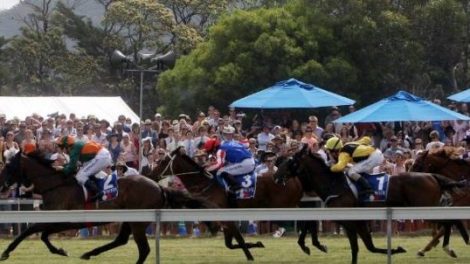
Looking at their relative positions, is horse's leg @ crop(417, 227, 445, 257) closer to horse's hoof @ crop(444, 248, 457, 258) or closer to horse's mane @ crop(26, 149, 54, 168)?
horse's hoof @ crop(444, 248, 457, 258)

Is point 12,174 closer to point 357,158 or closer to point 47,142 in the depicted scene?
point 47,142

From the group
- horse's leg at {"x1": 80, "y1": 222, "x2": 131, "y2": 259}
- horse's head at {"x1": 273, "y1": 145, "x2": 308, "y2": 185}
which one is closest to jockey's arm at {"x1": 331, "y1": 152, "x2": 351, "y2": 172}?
horse's head at {"x1": 273, "y1": 145, "x2": 308, "y2": 185}

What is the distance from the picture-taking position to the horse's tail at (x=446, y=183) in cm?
1766

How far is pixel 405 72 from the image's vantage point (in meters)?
40.0

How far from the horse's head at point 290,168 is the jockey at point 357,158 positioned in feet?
1.45

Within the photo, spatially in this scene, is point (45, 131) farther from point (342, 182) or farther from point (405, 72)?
point (405, 72)

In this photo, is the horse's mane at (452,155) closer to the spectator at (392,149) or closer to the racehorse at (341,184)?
the racehorse at (341,184)

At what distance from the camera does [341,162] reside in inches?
671

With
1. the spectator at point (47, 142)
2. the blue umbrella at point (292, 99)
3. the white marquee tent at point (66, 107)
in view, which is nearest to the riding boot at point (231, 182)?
the spectator at point (47, 142)

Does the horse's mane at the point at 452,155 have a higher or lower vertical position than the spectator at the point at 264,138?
higher

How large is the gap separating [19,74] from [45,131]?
38.3 metres

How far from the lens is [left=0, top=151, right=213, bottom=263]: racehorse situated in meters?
16.0

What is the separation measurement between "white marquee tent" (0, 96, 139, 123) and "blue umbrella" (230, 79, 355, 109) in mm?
7180

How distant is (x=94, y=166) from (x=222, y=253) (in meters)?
2.42
